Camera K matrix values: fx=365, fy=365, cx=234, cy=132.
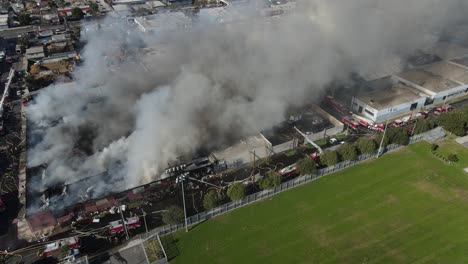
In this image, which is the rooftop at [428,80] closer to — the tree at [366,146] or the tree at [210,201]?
the tree at [366,146]

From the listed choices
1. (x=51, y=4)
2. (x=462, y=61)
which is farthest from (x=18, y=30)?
(x=462, y=61)

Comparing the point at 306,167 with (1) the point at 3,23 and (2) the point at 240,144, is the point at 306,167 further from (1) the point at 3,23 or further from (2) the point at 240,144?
(1) the point at 3,23

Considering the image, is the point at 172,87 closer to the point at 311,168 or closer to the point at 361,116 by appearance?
the point at 311,168

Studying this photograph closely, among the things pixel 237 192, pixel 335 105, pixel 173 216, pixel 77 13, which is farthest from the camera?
pixel 77 13

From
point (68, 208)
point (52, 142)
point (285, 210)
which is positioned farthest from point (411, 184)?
point (52, 142)

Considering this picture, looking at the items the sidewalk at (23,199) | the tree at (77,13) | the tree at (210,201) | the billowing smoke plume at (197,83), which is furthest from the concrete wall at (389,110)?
the tree at (77,13)

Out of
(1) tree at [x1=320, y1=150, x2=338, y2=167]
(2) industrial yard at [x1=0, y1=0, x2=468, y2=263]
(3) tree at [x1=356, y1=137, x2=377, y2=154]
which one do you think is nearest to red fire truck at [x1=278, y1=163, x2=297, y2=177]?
(2) industrial yard at [x1=0, y1=0, x2=468, y2=263]

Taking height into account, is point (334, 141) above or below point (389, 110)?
below
